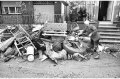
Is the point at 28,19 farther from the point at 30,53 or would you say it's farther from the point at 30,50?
the point at 30,53

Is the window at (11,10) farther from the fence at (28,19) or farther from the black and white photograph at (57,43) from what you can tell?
the fence at (28,19)

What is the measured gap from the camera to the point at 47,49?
7793 mm

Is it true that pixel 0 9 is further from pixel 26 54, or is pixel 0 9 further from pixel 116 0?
pixel 116 0

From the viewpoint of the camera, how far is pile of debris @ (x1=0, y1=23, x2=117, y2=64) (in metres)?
7.27

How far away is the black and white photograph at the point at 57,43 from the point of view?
6125 mm

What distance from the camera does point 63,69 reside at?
6227 millimetres

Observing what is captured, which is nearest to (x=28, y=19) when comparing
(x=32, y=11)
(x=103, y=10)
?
(x=32, y=11)

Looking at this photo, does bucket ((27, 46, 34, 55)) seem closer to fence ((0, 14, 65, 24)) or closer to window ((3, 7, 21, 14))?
fence ((0, 14, 65, 24))

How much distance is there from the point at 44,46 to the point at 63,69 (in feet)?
7.36

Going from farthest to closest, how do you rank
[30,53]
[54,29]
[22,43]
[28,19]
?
[28,19] → [54,29] → [22,43] → [30,53]

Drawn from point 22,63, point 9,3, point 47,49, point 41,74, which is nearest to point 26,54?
point 22,63

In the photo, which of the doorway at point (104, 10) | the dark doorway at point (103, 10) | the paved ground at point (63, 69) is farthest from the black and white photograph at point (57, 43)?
the dark doorway at point (103, 10)

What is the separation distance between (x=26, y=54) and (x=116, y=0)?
8.29 metres

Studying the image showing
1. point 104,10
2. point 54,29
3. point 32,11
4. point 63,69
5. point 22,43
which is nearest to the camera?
point 63,69
